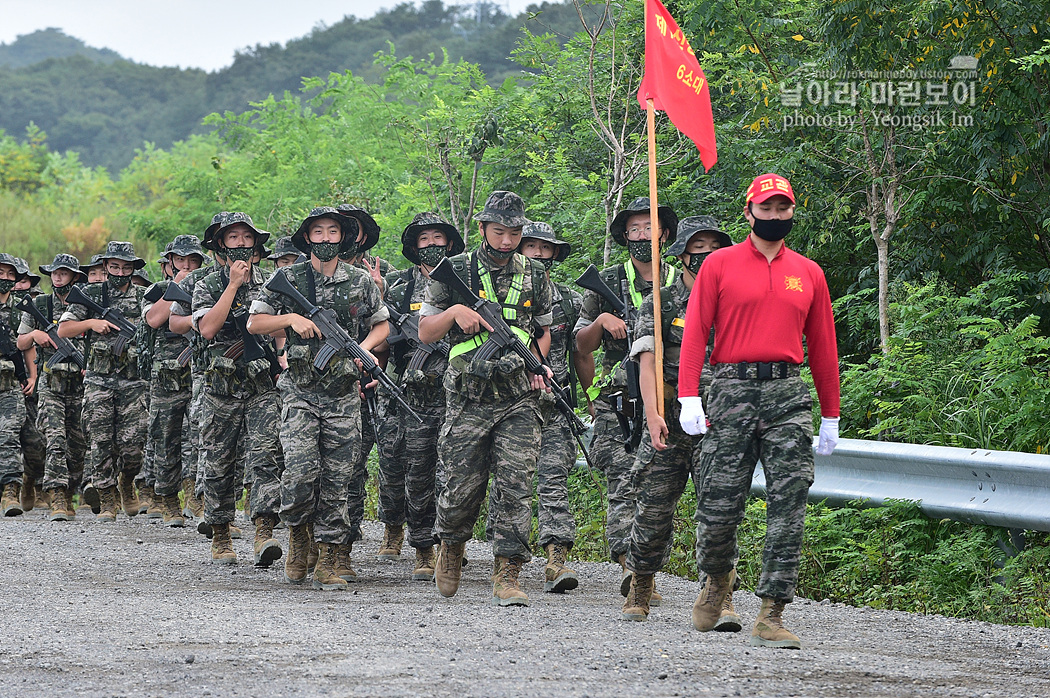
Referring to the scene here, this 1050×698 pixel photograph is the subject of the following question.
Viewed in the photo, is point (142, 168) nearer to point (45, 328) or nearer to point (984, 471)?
point (45, 328)

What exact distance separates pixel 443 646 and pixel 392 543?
180 inches

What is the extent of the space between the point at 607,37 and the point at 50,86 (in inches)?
4354

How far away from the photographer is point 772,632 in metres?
6.02

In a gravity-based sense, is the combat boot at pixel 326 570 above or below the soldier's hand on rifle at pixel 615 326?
below

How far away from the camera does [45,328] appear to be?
14.4 m

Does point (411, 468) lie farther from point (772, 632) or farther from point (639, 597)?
point (772, 632)

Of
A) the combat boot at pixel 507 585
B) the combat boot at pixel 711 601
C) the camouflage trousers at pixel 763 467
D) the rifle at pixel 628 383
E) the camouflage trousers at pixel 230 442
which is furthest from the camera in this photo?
the camouflage trousers at pixel 230 442

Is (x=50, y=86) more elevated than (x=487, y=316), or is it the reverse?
(x=50, y=86)

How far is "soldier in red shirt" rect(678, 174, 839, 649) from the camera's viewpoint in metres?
6.12

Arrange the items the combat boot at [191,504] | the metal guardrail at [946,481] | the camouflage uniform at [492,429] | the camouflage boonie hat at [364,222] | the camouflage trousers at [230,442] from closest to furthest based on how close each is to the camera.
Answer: the metal guardrail at [946,481] → the camouflage uniform at [492,429] → the camouflage boonie hat at [364,222] → the camouflage trousers at [230,442] → the combat boot at [191,504]

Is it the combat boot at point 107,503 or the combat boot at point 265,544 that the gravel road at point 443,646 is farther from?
the combat boot at point 107,503

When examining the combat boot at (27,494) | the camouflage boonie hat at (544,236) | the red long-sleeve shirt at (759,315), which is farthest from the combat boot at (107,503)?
the red long-sleeve shirt at (759,315)

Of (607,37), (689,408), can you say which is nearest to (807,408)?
(689,408)

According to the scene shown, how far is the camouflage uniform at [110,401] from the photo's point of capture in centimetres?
1344
